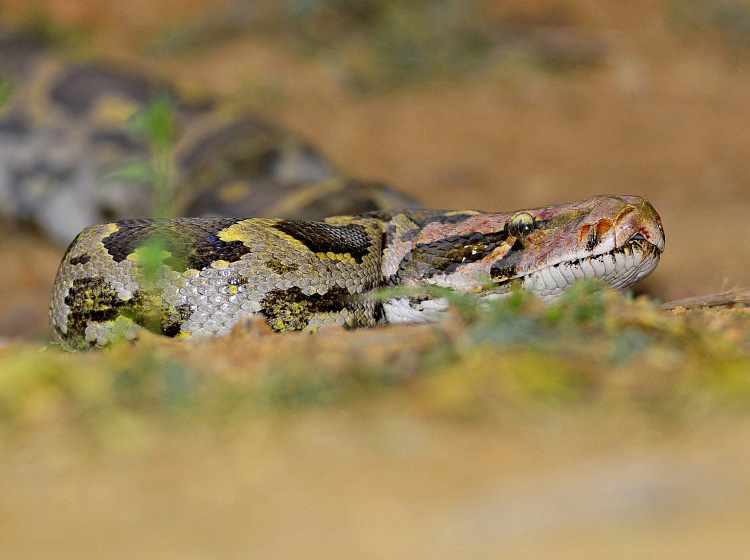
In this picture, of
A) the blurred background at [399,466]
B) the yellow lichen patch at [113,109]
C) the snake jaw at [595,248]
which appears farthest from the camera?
the yellow lichen patch at [113,109]

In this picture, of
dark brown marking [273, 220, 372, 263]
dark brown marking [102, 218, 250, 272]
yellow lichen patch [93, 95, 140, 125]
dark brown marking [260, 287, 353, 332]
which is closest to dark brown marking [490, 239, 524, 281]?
dark brown marking [273, 220, 372, 263]

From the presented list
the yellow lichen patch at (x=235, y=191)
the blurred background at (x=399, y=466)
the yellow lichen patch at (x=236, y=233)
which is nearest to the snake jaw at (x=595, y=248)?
the blurred background at (x=399, y=466)

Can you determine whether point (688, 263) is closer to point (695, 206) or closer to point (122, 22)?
point (695, 206)

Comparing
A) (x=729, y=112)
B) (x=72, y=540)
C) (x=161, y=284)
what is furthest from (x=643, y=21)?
(x=72, y=540)

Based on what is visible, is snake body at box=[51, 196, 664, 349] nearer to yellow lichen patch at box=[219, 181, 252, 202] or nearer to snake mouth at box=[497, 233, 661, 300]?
snake mouth at box=[497, 233, 661, 300]

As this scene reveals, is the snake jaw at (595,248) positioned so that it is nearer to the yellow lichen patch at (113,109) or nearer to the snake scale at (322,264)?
the snake scale at (322,264)

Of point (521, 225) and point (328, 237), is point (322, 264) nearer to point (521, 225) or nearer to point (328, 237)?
point (328, 237)

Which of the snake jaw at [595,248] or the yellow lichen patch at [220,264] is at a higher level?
the snake jaw at [595,248]

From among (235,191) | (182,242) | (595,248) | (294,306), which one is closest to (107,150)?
(235,191)
